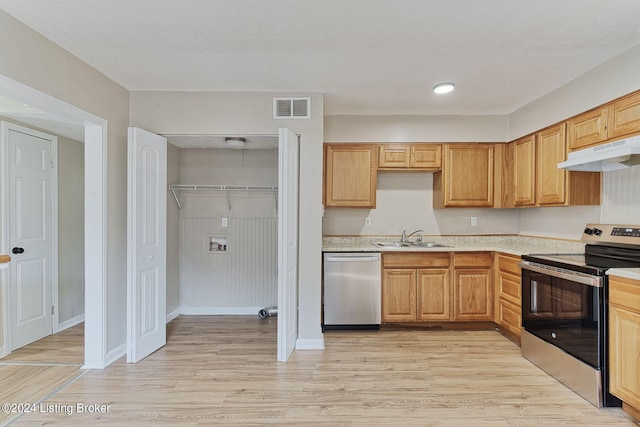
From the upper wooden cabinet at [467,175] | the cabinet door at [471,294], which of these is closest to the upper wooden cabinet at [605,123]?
the upper wooden cabinet at [467,175]

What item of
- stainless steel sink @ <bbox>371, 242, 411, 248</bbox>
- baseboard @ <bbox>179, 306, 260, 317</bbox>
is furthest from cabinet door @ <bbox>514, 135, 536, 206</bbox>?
baseboard @ <bbox>179, 306, 260, 317</bbox>

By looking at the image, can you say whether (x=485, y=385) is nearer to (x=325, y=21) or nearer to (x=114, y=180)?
(x=325, y=21)

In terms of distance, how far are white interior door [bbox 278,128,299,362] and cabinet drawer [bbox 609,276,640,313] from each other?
228 cm

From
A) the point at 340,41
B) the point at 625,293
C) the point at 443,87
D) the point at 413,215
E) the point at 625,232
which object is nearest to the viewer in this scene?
the point at 625,293

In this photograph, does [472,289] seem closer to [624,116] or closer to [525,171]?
Answer: [525,171]

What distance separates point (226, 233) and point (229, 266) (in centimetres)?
42

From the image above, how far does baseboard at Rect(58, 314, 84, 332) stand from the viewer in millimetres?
3618

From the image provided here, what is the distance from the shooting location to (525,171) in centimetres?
355

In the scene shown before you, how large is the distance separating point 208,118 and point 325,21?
5.23 ft

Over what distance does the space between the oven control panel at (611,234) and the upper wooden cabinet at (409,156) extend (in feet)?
5.11

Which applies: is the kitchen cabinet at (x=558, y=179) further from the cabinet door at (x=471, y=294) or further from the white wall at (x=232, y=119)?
the white wall at (x=232, y=119)

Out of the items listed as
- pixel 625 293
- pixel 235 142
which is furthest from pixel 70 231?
pixel 625 293

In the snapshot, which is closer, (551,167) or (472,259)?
(551,167)

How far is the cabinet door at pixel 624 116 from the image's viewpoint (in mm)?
2311
